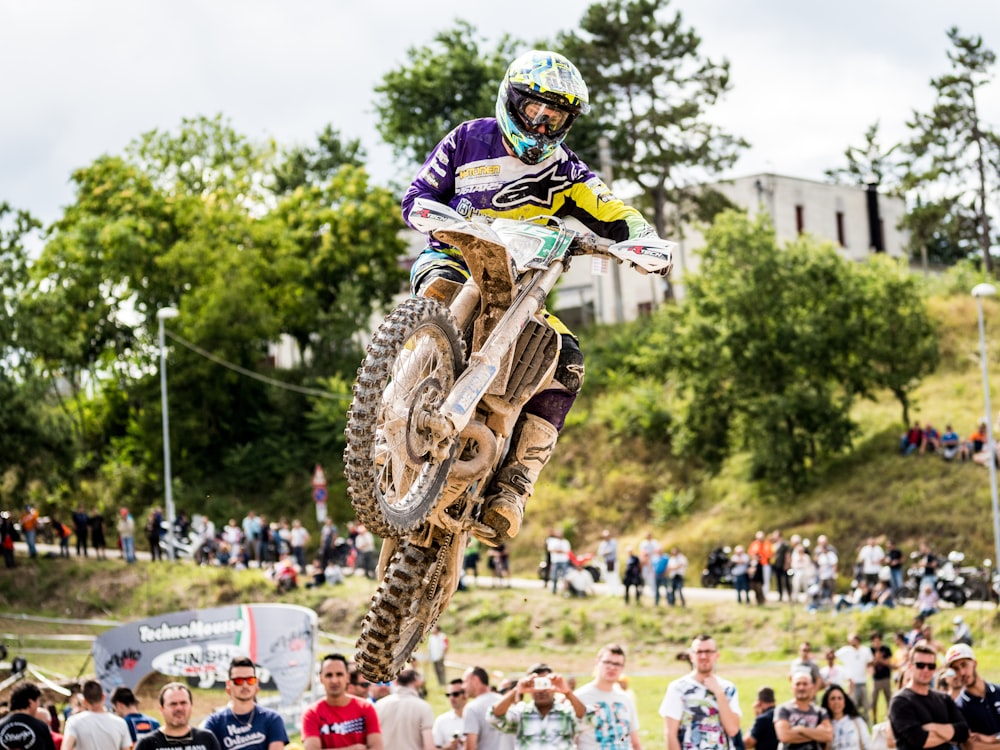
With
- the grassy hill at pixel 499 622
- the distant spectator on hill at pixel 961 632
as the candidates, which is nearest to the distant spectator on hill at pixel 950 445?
the grassy hill at pixel 499 622

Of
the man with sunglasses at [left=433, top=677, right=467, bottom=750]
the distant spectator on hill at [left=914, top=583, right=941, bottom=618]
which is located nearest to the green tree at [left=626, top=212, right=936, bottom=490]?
the distant spectator on hill at [left=914, top=583, right=941, bottom=618]

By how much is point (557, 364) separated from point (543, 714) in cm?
341

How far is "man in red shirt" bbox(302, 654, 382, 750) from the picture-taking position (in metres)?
11.5

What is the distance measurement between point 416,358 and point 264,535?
3823cm

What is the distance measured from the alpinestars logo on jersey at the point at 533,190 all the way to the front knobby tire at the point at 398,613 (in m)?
2.21

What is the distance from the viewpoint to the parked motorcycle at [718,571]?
1688 inches

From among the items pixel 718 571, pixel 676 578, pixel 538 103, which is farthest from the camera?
pixel 718 571

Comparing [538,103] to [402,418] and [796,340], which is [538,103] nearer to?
[402,418]

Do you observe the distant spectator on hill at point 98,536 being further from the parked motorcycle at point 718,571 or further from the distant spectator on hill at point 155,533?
the parked motorcycle at point 718,571

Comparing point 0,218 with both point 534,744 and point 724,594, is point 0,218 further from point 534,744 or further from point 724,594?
point 534,744

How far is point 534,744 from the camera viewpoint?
12484 mm

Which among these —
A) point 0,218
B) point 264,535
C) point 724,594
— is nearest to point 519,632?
Answer: point 724,594

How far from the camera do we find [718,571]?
1706 inches

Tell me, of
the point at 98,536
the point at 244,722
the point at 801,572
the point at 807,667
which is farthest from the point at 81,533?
the point at 244,722
